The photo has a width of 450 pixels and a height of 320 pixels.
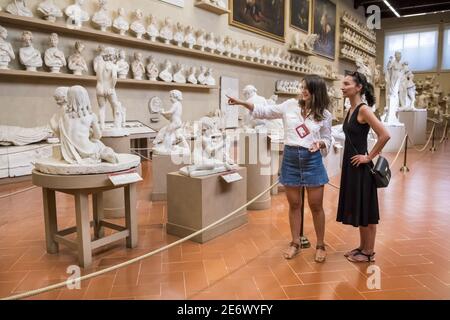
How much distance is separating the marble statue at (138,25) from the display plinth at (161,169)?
14.5ft

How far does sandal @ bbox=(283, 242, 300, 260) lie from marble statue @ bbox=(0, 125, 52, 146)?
5143 millimetres

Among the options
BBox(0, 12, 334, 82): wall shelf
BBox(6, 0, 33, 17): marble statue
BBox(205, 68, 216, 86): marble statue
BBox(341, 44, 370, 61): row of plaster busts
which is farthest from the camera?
BBox(341, 44, 370, 61): row of plaster busts

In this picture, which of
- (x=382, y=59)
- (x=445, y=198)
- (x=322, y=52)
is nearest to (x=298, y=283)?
(x=445, y=198)

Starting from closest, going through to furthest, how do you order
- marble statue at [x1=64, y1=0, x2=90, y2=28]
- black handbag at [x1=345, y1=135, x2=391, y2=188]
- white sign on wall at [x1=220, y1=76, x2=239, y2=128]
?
black handbag at [x1=345, y1=135, x2=391, y2=188] → marble statue at [x1=64, y1=0, x2=90, y2=28] → white sign on wall at [x1=220, y1=76, x2=239, y2=128]

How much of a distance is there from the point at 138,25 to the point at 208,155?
19.2ft

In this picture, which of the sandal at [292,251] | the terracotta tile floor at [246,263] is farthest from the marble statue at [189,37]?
the sandal at [292,251]

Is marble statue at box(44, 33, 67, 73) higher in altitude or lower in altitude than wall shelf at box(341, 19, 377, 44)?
lower

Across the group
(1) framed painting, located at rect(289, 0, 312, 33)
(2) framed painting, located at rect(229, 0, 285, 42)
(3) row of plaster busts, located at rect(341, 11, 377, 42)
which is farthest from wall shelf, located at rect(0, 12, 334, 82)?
(3) row of plaster busts, located at rect(341, 11, 377, 42)

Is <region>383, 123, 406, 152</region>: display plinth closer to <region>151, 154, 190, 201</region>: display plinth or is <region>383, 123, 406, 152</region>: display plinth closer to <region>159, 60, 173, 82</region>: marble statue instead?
<region>159, 60, 173, 82</region>: marble statue

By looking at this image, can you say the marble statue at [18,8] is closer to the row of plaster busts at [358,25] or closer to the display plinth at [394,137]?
the display plinth at [394,137]

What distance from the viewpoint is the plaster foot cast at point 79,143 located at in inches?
125

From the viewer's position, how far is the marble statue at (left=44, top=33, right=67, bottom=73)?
7.11 m

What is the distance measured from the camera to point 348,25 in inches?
786

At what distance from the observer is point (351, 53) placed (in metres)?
20.7
